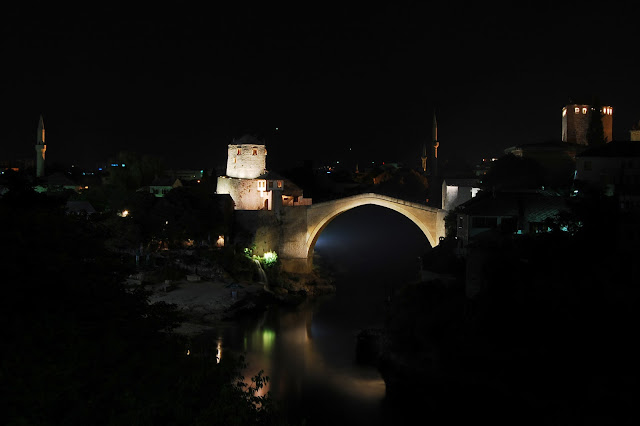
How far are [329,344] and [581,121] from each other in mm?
16208

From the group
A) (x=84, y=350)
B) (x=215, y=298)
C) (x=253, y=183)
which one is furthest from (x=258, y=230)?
(x=84, y=350)

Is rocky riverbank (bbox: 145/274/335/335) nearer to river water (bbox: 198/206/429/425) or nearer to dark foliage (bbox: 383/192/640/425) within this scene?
river water (bbox: 198/206/429/425)

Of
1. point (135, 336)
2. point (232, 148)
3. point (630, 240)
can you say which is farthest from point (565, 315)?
point (232, 148)

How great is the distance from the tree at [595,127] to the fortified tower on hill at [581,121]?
0.34 m

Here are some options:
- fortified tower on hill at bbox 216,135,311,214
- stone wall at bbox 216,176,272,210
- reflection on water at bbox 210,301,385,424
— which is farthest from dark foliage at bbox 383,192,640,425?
stone wall at bbox 216,176,272,210

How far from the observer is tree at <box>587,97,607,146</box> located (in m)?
27.5

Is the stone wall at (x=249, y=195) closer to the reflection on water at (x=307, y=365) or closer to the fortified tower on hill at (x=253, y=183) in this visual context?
the fortified tower on hill at (x=253, y=183)

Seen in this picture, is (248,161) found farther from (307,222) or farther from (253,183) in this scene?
(307,222)

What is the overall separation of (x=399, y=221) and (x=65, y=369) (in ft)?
139

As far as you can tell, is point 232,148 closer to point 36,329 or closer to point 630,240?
point 630,240

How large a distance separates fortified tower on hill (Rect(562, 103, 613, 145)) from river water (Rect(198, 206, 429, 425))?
8.75 m

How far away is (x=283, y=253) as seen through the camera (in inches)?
1070

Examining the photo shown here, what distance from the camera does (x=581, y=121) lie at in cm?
2895

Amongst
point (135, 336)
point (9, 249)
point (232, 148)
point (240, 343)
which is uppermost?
point (232, 148)
